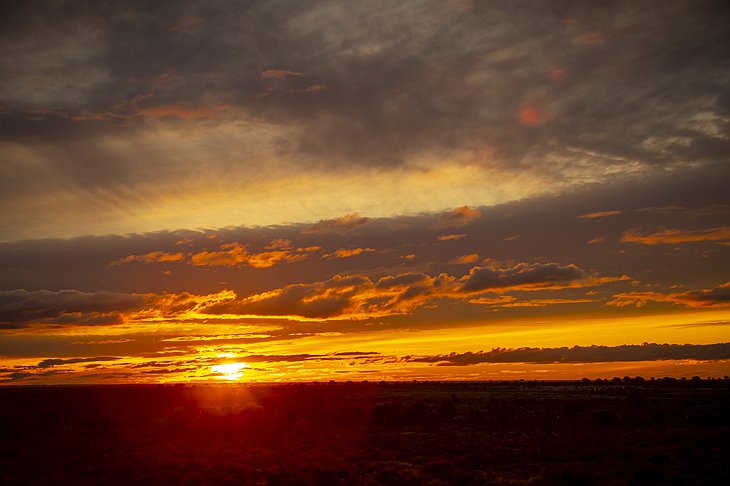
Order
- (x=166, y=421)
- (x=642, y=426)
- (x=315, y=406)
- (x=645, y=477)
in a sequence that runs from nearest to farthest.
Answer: (x=645, y=477) < (x=642, y=426) < (x=166, y=421) < (x=315, y=406)

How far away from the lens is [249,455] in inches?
1660

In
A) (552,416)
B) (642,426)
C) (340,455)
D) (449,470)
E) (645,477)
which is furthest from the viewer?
(552,416)

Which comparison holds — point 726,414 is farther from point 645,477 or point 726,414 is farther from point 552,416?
point 645,477

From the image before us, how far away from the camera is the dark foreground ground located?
3241 cm

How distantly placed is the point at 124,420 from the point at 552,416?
180ft

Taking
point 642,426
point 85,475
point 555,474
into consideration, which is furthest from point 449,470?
point 642,426

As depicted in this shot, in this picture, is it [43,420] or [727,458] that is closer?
[727,458]

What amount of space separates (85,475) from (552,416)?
5338 centimetres

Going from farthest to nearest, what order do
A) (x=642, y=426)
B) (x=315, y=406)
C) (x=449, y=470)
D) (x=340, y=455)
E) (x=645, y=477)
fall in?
(x=315, y=406)
(x=642, y=426)
(x=340, y=455)
(x=449, y=470)
(x=645, y=477)

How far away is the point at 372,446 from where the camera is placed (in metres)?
47.0

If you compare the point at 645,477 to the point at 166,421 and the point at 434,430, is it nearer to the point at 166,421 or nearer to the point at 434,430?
the point at 434,430

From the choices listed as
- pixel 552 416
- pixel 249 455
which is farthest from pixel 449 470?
pixel 552 416

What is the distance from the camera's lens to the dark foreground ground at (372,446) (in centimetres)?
3241

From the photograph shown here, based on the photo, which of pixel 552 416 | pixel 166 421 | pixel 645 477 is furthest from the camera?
pixel 552 416
